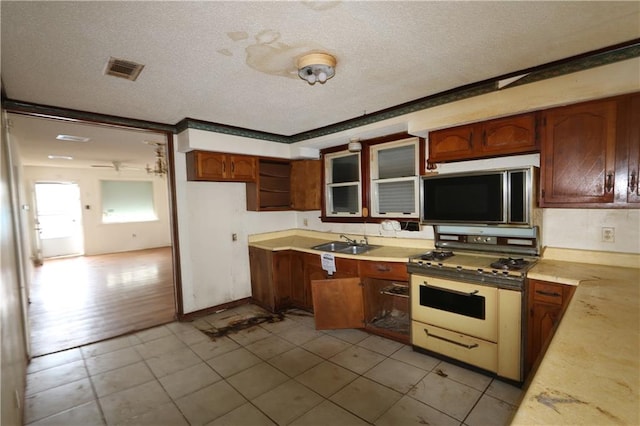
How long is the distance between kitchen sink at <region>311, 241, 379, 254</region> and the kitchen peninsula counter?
7.08 feet

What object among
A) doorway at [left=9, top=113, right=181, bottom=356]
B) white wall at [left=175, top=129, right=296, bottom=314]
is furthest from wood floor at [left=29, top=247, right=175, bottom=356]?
white wall at [left=175, top=129, right=296, bottom=314]

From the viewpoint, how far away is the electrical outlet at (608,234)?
220 cm

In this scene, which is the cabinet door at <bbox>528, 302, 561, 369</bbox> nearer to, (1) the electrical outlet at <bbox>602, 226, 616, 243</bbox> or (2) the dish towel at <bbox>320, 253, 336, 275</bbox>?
(1) the electrical outlet at <bbox>602, 226, 616, 243</bbox>

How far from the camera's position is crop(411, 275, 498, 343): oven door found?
2254 mm

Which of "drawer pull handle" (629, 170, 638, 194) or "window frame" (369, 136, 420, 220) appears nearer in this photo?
"drawer pull handle" (629, 170, 638, 194)

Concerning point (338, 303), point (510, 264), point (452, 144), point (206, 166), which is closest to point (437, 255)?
point (510, 264)

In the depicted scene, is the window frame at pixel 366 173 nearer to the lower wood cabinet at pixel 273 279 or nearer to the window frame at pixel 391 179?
the window frame at pixel 391 179

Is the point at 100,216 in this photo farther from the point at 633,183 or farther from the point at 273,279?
the point at 633,183

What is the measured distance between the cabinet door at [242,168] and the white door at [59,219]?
6632mm

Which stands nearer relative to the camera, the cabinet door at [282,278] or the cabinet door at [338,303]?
the cabinet door at [338,303]

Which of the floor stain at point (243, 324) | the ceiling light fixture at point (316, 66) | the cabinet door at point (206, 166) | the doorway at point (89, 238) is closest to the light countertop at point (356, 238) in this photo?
the floor stain at point (243, 324)

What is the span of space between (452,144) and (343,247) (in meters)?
1.85

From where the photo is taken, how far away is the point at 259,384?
2.32m

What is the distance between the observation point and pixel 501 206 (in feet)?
7.72
